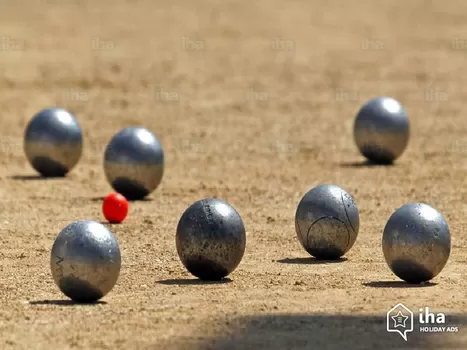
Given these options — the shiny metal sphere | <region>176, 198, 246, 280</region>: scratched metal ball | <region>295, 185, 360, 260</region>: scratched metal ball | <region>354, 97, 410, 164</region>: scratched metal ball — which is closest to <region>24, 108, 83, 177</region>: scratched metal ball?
the shiny metal sphere

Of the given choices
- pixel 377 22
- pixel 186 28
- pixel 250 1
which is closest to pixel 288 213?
pixel 186 28

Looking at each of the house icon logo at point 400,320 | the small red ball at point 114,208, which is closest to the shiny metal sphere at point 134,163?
the small red ball at point 114,208

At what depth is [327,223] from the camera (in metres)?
15.4

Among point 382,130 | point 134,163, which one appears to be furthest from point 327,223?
point 382,130

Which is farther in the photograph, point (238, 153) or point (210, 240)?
point (238, 153)

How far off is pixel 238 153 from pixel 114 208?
23.5ft

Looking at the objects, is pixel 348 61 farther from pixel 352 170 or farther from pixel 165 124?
pixel 352 170

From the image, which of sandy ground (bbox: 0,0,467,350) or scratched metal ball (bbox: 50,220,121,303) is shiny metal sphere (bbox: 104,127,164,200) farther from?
scratched metal ball (bbox: 50,220,121,303)

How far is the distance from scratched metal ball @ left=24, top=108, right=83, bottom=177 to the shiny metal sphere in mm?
1893

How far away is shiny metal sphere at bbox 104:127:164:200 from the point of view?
19984 millimetres

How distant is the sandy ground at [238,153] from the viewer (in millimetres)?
12422

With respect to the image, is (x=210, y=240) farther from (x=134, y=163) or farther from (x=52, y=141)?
(x=52, y=141)

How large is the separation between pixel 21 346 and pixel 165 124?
1704 centimetres

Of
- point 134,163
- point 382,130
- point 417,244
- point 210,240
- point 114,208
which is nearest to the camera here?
point 417,244
